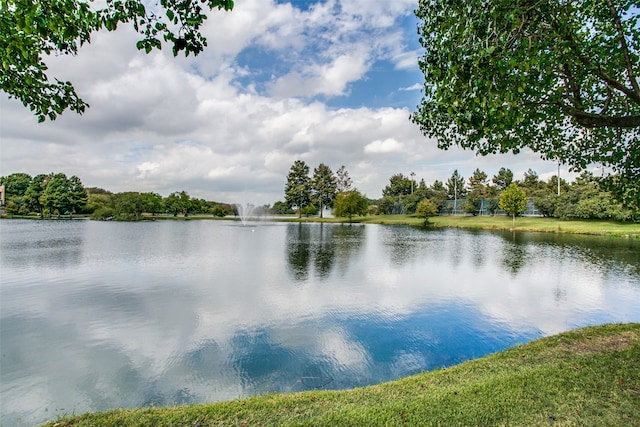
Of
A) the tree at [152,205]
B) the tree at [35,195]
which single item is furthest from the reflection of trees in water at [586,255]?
the tree at [35,195]

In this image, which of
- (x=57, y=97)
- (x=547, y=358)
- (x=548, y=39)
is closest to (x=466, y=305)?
(x=547, y=358)

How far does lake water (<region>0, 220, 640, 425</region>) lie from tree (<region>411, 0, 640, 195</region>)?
4751mm

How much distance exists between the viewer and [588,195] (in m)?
48.2

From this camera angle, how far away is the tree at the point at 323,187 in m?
75.9

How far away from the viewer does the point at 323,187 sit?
75812 millimetres

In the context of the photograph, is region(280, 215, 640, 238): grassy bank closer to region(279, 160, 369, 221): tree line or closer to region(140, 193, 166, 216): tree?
region(279, 160, 369, 221): tree line

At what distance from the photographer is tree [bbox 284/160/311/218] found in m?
73.9

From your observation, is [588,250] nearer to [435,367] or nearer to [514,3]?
[435,367]

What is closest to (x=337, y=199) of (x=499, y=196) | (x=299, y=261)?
(x=499, y=196)

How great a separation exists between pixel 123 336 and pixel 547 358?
9.01 metres

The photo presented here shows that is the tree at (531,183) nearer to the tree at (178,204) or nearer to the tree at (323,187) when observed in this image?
the tree at (323,187)

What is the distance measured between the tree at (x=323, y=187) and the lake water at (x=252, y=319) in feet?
188

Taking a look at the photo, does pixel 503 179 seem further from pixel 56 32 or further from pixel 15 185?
pixel 15 185

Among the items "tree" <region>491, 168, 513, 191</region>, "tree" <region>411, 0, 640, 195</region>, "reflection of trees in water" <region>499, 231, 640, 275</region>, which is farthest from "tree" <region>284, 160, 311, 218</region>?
"tree" <region>411, 0, 640, 195</region>
